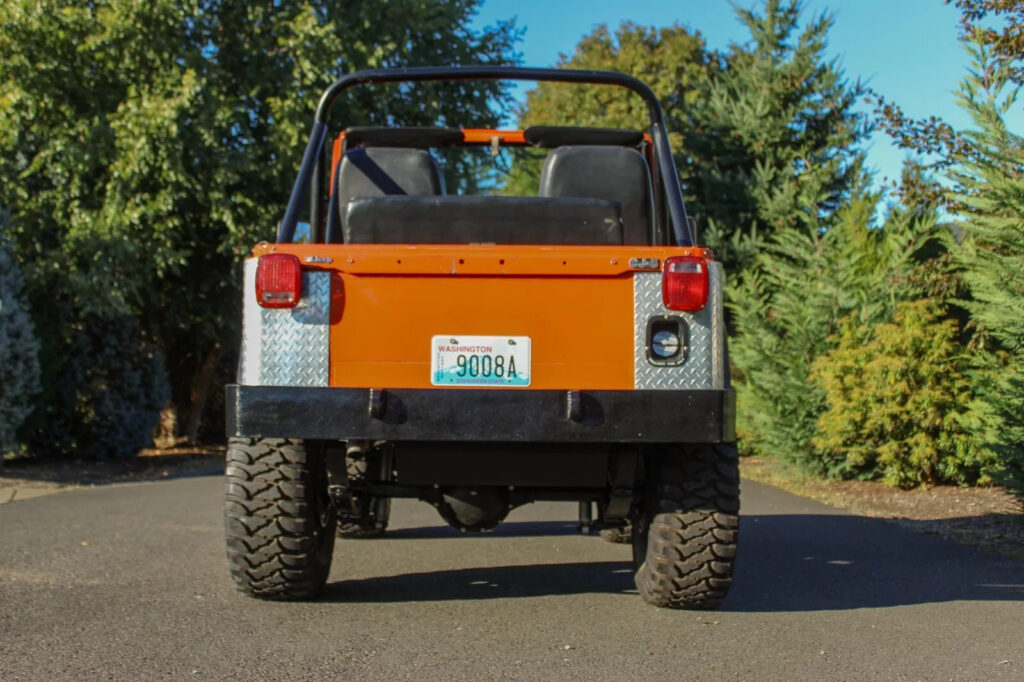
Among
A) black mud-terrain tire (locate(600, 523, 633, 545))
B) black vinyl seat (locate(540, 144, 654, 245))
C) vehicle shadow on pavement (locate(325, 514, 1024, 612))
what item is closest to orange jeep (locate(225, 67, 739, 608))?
vehicle shadow on pavement (locate(325, 514, 1024, 612))

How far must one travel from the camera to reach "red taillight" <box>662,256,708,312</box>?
4.91 m

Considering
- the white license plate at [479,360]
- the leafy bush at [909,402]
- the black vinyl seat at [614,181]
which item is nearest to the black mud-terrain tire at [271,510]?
the white license plate at [479,360]

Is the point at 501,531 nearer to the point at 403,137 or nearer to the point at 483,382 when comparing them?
the point at 403,137

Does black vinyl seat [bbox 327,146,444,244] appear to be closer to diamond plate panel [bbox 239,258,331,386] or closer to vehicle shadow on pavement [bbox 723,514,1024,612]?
diamond plate panel [bbox 239,258,331,386]

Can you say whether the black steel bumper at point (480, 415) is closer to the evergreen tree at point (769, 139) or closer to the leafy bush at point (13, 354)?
the leafy bush at point (13, 354)

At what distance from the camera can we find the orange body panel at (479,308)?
194 inches

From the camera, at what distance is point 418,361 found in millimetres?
4922

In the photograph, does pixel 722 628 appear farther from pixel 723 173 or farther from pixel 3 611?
pixel 723 173

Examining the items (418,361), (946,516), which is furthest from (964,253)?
(418,361)

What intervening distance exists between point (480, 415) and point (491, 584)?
170 centimetres

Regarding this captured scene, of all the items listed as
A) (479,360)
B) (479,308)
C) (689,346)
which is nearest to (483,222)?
(479,308)

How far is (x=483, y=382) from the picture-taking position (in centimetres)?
489

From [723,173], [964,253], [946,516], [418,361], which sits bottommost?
[946,516]

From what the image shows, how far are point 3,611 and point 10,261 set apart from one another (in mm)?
8171
